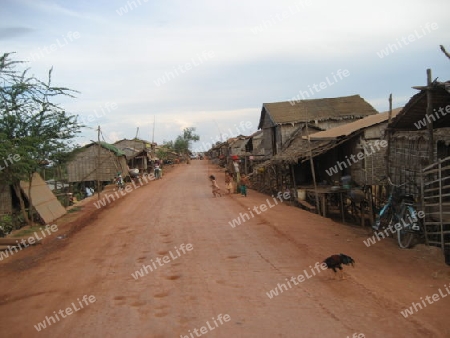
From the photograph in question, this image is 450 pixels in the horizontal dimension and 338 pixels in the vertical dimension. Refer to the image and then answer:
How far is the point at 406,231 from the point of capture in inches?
379

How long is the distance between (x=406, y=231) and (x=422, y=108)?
10.3 ft

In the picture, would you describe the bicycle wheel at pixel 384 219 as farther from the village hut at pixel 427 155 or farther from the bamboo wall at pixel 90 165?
the bamboo wall at pixel 90 165

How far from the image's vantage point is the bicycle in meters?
9.47

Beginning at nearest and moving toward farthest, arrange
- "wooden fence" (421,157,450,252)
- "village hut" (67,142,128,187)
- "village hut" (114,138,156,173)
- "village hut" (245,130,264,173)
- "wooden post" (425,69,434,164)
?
"wooden fence" (421,157,450,252) → "wooden post" (425,69,434,164) → "village hut" (67,142,128,187) → "village hut" (245,130,264,173) → "village hut" (114,138,156,173)

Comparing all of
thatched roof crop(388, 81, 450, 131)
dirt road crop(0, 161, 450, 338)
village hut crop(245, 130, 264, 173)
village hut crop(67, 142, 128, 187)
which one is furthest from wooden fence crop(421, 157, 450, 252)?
village hut crop(67, 142, 128, 187)

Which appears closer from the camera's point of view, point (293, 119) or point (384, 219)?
point (384, 219)

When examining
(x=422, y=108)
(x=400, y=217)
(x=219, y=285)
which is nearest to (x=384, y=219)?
(x=400, y=217)

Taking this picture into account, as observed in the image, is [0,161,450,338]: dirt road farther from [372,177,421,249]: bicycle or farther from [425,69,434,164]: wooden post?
[425,69,434,164]: wooden post

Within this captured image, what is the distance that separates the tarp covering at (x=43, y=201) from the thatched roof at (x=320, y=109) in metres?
15.0

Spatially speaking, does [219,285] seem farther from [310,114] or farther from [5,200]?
[310,114]

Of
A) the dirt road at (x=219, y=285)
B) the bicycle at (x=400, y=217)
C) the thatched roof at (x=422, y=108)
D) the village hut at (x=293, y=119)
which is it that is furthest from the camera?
the village hut at (x=293, y=119)

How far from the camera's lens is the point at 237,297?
6.47 metres

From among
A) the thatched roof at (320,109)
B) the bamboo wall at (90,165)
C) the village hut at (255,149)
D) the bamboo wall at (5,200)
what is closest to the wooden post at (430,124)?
the bamboo wall at (5,200)

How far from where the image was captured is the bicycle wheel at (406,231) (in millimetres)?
9477
